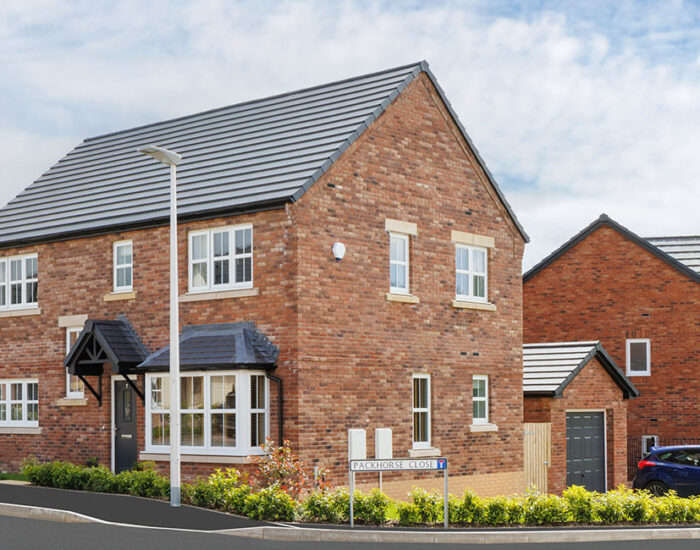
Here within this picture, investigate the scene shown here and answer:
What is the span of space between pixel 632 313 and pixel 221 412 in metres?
17.5

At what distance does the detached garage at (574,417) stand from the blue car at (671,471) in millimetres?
2310

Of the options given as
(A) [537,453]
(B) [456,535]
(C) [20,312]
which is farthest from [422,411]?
(C) [20,312]

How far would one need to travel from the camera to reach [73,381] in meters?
25.5

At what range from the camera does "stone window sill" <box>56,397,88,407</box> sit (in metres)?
25.0

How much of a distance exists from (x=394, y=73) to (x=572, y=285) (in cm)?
1344

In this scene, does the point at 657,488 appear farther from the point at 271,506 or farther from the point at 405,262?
the point at 271,506

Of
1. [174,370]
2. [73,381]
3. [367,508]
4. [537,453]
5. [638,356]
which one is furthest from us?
[638,356]

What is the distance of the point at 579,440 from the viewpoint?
2858cm

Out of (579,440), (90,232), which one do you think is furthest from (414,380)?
(90,232)

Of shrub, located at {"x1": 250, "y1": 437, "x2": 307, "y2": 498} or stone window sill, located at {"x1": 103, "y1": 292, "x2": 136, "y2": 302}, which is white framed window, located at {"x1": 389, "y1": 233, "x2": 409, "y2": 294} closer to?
shrub, located at {"x1": 250, "y1": 437, "x2": 307, "y2": 498}

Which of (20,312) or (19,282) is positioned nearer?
(20,312)

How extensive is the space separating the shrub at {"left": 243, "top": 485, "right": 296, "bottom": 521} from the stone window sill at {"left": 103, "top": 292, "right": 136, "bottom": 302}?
7.68 m

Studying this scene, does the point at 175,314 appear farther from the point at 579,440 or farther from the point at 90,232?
the point at 579,440

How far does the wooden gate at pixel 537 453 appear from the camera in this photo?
1059 inches
